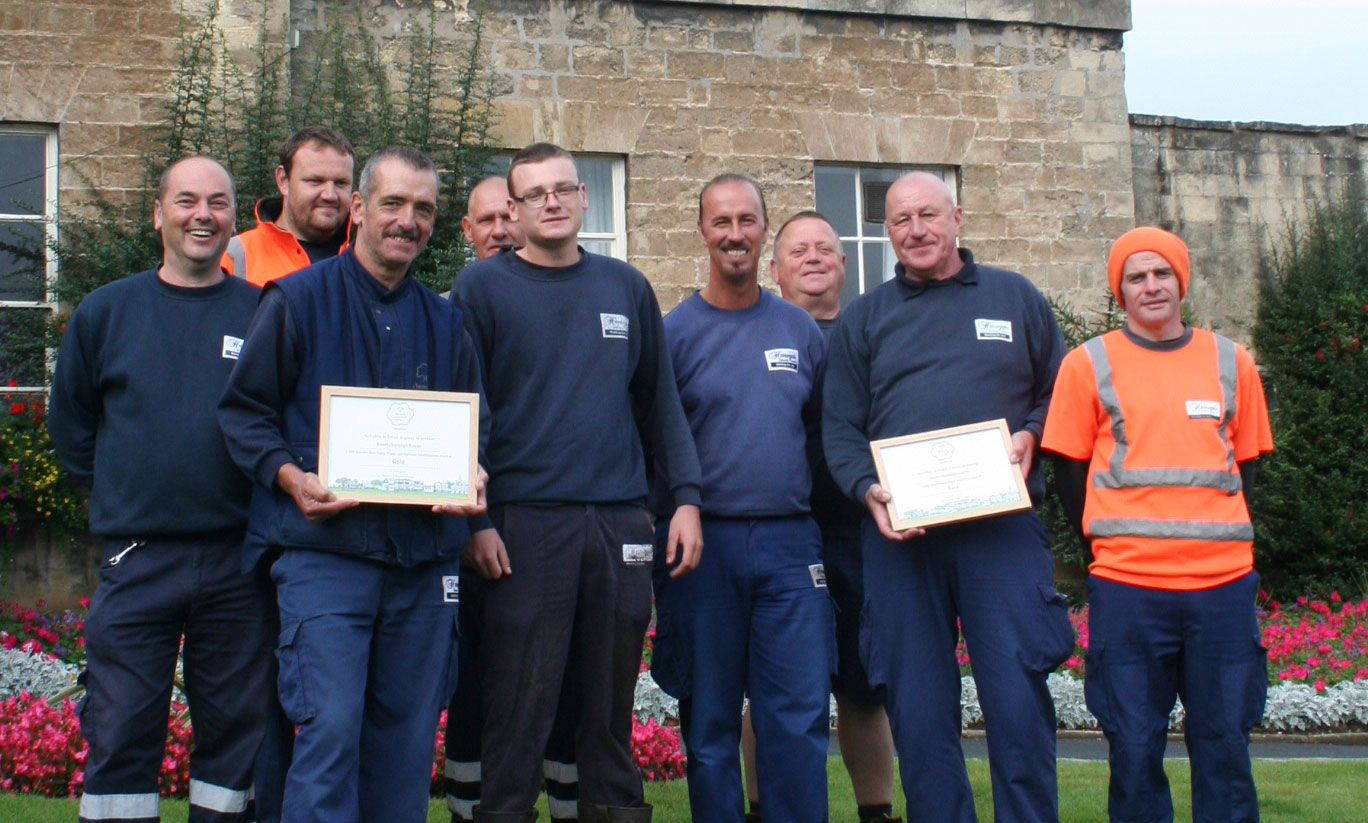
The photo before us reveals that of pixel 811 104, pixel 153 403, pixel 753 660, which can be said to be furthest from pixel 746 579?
pixel 811 104

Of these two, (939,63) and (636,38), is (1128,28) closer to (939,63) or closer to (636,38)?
(939,63)

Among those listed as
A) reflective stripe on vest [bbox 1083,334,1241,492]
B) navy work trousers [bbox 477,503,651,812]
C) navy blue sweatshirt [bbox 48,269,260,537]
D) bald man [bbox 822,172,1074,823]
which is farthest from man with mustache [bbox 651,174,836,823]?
navy blue sweatshirt [bbox 48,269,260,537]

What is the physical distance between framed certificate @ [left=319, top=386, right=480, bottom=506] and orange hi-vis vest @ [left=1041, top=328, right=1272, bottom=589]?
6.36 ft

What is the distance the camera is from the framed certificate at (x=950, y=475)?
485 cm

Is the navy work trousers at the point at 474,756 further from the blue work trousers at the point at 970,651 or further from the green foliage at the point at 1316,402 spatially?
the green foliage at the point at 1316,402

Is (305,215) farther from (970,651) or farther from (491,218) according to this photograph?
(970,651)

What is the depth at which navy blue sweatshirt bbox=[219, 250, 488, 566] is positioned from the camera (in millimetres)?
Result: 4352

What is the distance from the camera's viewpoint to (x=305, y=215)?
5.36m

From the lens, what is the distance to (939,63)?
12930 millimetres

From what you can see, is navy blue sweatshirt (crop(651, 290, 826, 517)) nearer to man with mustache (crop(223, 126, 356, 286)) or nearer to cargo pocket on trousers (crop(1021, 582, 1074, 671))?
cargo pocket on trousers (crop(1021, 582, 1074, 671))

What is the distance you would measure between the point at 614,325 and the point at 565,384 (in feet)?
0.90

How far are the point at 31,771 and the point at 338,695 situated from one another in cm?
310

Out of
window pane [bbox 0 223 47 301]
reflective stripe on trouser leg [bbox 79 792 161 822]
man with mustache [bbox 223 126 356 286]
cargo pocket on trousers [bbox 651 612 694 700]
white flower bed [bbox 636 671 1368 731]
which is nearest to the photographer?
reflective stripe on trouser leg [bbox 79 792 161 822]

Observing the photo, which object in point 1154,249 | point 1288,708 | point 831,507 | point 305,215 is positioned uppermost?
point 305,215
